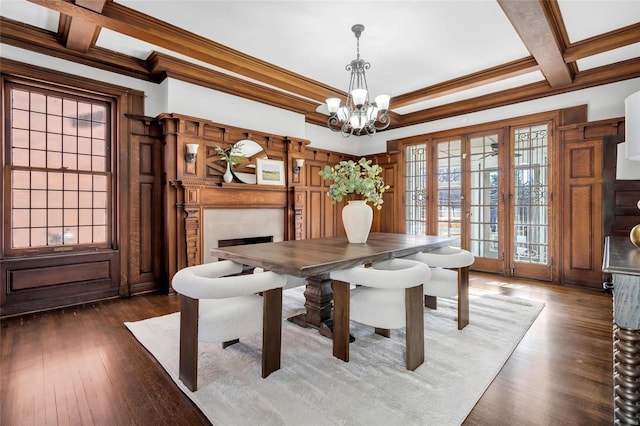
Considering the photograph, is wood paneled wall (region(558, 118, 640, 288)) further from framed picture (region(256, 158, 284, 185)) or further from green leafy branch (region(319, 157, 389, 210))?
framed picture (region(256, 158, 284, 185))

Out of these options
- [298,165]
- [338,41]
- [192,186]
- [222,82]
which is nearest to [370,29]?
[338,41]

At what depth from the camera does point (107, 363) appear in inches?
86.4

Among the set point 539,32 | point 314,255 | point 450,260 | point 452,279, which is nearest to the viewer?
point 314,255

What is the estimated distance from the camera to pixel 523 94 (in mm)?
4598

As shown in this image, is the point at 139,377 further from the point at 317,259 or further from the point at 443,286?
the point at 443,286

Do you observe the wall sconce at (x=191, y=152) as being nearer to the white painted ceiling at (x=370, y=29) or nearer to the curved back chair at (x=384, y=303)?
the white painted ceiling at (x=370, y=29)

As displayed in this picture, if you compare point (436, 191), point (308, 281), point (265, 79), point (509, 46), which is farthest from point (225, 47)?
point (436, 191)

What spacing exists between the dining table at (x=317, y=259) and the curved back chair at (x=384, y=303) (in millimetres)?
182

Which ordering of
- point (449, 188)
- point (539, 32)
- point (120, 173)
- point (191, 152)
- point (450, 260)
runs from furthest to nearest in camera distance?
point (449, 188) < point (191, 152) < point (120, 173) < point (539, 32) < point (450, 260)

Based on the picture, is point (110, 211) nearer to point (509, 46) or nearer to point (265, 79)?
point (265, 79)

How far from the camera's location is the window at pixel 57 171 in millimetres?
3246

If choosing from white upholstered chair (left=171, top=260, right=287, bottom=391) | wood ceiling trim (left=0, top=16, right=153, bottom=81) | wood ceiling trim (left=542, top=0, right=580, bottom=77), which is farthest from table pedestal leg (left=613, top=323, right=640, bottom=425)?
wood ceiling trim (left=0, top=16, right=153, bottom=81)

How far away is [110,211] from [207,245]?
3.94 ft

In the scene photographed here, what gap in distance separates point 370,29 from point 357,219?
1.85 metres
